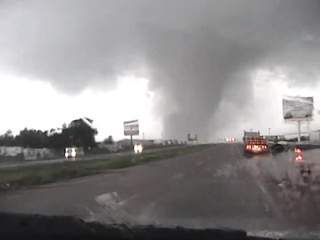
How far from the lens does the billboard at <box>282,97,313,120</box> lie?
437 feet

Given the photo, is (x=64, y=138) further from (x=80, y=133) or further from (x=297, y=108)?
(x=297, y=108)

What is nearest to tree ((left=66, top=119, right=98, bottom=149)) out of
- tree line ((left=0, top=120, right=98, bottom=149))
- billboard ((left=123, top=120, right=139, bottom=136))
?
tree line ((left=0, top=120, right=98, bottom=149))

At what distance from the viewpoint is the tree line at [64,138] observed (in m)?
126

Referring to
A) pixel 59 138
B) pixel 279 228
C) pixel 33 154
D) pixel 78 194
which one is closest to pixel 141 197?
pixel 78 194

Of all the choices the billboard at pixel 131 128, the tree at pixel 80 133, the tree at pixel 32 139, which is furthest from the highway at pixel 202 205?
the tree at pixel 32 139

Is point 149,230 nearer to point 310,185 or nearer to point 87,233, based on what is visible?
point 87,233

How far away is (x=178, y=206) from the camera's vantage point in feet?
57.7

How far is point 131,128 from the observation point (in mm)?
56938

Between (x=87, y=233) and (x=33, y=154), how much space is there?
11292 centimetres

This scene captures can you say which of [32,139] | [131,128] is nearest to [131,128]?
[131,128]

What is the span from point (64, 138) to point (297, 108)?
169 feet

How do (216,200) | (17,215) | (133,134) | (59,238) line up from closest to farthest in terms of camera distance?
(59,238) → (17,215) → (216,200) → (133,134)

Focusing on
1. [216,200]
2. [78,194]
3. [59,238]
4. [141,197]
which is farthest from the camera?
[78,194]

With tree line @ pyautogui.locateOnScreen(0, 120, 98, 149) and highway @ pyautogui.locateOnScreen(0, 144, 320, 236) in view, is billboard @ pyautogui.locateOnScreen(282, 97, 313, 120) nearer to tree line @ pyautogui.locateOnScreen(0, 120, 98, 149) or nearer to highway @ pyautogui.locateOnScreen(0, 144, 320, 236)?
tree line @ pyautogui.locateOnScreen(0, 120, 98, 149)
